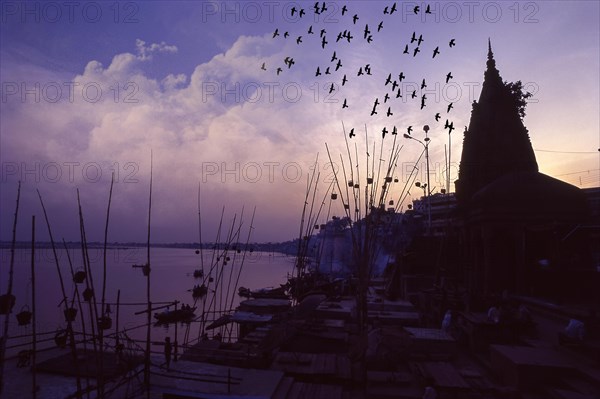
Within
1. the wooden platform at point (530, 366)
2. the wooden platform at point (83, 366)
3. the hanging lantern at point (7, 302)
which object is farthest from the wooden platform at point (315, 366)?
the hanging lantern at point (7, 302)

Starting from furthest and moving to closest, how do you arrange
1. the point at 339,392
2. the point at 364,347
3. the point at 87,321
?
the point at 87,321
the point at 364,347
the point at 339,392

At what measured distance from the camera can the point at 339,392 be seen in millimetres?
9727

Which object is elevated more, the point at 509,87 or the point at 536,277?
the point at 509,87

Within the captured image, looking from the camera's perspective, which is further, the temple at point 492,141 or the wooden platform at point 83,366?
the temple at point 492,141

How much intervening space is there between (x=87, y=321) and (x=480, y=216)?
50.9 m

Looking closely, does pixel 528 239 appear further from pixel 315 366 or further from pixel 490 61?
pixel 490 61

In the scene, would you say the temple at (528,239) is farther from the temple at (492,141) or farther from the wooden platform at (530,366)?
the temple at (492,141)

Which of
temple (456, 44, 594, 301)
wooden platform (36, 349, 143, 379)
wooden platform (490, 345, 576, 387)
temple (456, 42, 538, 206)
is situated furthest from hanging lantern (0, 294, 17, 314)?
temple (456, 42, 538, 206)

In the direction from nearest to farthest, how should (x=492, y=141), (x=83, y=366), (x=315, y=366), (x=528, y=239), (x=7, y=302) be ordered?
(x=7, y=302), (x=315, y=366), (x=83, y=366), (x=528, y=239), (x=492, y=141)

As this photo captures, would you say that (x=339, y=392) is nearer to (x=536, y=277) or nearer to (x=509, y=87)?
(x=536, y=277)

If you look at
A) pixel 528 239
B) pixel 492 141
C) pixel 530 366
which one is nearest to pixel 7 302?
pixel 530 366

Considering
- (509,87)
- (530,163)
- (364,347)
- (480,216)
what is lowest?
(364,347)

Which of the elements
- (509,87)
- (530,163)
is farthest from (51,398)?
(509,87)

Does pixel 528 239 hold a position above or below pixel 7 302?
above
